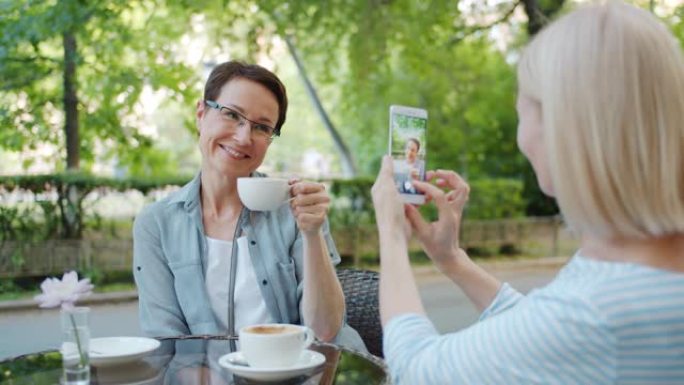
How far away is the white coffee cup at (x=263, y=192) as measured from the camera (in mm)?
2062

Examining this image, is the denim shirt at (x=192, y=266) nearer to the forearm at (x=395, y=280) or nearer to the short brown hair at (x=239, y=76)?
the short brown hair at (x=239, y=76)

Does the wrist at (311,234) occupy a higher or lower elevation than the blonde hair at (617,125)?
lower

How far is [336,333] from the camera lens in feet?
8.04

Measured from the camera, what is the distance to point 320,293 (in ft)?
7.68

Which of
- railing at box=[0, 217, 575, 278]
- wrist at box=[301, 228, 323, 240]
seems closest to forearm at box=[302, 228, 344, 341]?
wrist at box=[301, 228, 323, 240]

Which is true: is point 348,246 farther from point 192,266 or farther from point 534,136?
point 534,136

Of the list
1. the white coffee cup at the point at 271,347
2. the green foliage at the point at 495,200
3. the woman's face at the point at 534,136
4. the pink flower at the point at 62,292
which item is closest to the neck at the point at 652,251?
the woman's face at the point at 534,136

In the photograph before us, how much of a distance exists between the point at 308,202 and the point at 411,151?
0.53 m

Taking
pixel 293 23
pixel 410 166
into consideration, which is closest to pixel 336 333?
pixel 410 166

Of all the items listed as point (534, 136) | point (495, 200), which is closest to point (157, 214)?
point (534, 136)

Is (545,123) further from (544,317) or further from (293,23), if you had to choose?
(293,23)

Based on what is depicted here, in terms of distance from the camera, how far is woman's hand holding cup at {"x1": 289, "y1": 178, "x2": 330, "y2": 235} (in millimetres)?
2123

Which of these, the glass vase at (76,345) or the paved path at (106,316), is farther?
the paved path at (106,316)

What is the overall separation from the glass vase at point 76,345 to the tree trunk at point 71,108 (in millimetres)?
7070
